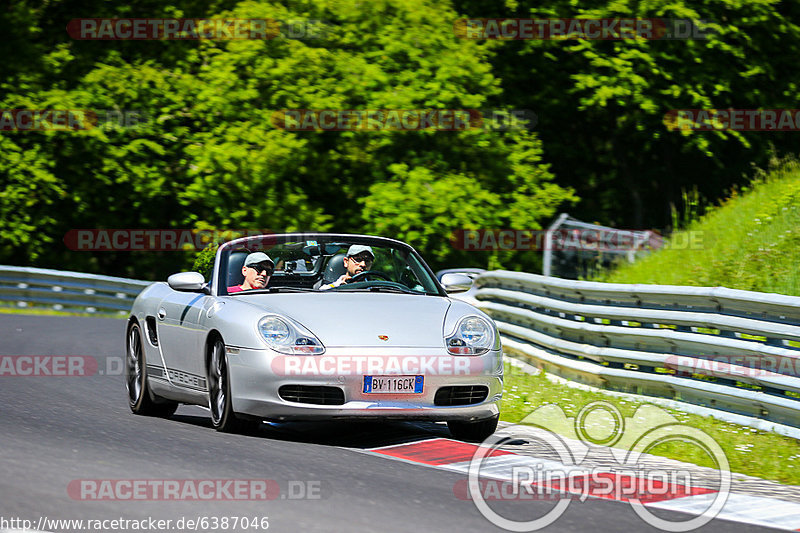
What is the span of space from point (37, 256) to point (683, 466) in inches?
1004

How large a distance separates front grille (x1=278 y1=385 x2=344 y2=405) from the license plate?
0.18 meters

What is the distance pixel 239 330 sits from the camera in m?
8.27

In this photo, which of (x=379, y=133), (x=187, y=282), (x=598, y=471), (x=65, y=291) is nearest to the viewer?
(x=598, y=471)

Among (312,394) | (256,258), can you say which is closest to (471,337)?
(312,394)

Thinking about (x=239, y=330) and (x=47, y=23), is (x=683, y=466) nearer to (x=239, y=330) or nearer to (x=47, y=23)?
(x=239, y=330)

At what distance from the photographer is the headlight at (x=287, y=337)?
8039 mm

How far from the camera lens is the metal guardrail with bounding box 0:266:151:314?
25.0 m

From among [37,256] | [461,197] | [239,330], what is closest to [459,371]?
[239,330]

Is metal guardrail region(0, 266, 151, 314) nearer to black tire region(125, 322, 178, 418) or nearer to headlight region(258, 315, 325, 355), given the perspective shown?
black tire region(125, 322, 178, 418)

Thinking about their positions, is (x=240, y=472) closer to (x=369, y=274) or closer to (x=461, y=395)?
(x=461, y=395)

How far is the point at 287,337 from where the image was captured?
812 cm

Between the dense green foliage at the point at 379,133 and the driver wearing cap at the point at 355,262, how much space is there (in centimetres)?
1625

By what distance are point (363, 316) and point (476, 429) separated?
1156mm

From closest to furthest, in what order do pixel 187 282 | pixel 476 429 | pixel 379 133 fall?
1. pixel 476 429
2. pixel 187 282
3. pixel 379 133
